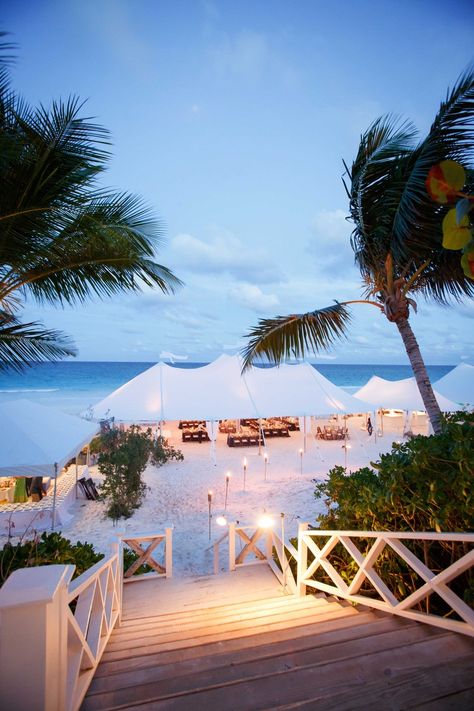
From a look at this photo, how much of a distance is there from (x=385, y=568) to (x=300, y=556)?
99 centimetres

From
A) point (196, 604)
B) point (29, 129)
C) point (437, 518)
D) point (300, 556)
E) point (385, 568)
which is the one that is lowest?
point (196, 604)

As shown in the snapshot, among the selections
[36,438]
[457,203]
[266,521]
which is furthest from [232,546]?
[457,203]

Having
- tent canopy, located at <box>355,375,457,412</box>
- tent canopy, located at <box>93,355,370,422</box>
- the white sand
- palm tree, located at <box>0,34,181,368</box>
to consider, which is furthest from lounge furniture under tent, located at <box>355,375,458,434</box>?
palm tree, located at <box>0,34,181,368</box>

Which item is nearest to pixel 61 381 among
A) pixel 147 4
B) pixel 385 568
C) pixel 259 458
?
pixel 259 458

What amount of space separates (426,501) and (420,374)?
6.57 feet

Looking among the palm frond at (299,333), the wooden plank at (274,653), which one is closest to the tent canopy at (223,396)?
the palm frond at (299,333)

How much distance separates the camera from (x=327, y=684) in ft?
4.87

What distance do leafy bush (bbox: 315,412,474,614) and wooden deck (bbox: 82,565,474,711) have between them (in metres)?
0.43

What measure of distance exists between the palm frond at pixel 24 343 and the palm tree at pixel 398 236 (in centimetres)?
269

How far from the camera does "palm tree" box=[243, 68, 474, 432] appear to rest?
3230mm

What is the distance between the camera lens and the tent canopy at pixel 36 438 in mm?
5930

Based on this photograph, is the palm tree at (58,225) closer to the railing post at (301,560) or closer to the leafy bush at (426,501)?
the leafy bush at (426,501)

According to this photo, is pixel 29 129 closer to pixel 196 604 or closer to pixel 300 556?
pixel 300 556

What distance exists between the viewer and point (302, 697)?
142 centimetres
